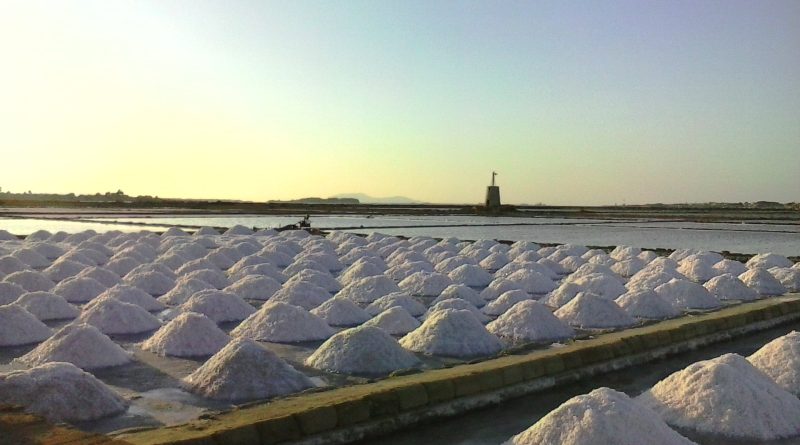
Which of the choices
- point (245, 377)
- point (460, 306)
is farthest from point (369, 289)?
point (245, 377)

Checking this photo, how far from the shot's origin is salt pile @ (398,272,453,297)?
9086 mm

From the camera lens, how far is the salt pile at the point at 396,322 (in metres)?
6.36

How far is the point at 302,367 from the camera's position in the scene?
505cm

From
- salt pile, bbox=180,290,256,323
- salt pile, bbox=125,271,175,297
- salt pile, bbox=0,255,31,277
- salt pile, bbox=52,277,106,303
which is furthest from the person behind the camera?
→ salt pile, bbox=0,255,31,277

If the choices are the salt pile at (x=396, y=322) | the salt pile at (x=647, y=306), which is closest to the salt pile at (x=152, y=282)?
the salt pile at (x=396, y=322)

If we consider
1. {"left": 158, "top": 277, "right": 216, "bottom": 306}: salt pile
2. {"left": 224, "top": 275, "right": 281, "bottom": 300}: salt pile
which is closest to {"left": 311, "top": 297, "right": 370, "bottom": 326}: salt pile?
{"left": 224, "top": 275, "right": 281, "bottom": 300}: salt pile

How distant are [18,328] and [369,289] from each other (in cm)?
388

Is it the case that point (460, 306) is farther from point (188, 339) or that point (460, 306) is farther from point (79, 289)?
point (79, 289)

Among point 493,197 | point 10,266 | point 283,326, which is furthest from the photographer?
point 493,197

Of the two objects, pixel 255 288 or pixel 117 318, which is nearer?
pixel 117 318

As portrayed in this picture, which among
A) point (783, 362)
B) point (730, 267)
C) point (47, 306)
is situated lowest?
point (47, 306)

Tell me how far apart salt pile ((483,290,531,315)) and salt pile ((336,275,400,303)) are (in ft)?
4.65

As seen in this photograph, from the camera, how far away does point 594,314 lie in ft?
22.5

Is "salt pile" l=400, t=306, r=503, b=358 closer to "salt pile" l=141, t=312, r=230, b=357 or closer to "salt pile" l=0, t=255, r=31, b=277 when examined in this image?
"salt pile" l=141, t=312, r=230, b=357
